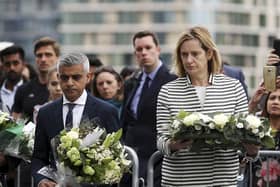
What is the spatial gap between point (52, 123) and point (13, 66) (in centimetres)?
643

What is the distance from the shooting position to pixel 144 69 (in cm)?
1420

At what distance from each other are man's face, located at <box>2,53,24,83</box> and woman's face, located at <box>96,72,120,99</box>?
2.16m

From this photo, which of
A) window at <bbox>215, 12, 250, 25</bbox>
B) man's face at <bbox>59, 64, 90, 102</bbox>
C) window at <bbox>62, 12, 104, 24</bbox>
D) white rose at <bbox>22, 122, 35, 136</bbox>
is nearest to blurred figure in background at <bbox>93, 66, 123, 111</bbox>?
white rose at <bbox>22, 122, 35, 136</bbox>

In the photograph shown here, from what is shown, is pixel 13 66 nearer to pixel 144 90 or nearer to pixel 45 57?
pixel 45 57

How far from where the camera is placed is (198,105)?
11.2m

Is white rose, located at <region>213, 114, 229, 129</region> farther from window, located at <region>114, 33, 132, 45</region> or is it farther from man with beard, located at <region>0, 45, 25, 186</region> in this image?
window, located at <region>114, 33, 132, 45</region>

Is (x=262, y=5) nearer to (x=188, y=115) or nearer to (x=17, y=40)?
(x=17, y=40)

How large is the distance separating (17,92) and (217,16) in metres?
133

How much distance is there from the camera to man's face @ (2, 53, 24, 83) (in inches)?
700

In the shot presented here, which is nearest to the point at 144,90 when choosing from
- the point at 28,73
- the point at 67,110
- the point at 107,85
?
the point at 107,85

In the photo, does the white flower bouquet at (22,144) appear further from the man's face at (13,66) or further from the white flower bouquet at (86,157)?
the man's face at (13,66)

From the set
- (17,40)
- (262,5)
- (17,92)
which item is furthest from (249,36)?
(17,92)

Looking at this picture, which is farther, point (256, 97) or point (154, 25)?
point (154, 25)

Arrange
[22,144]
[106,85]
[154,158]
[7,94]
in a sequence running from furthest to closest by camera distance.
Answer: [7,94] → [106,85] → [22,144] → [154,158]
